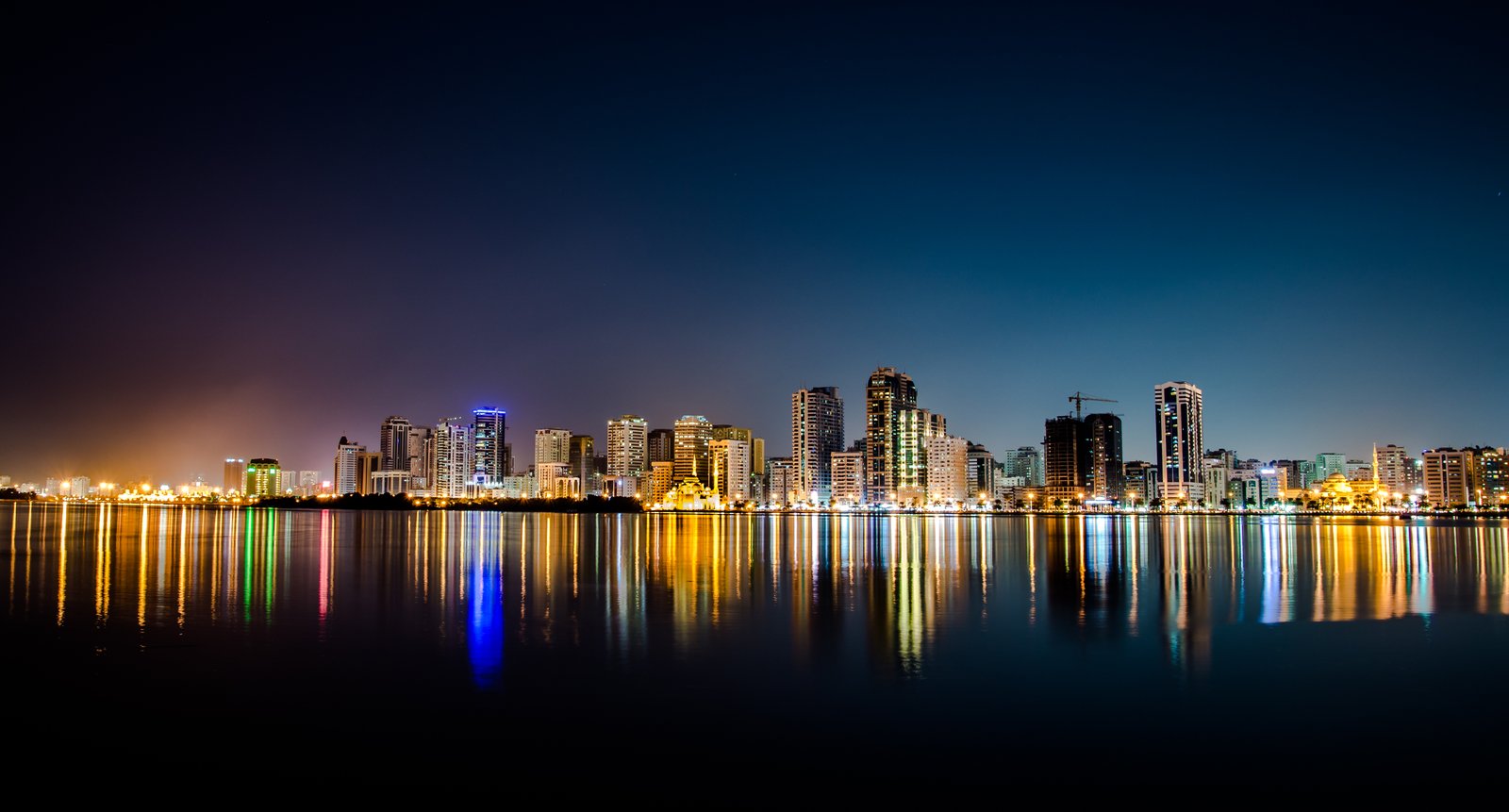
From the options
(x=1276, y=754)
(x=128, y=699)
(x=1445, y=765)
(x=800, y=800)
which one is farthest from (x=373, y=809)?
(x=1445, y=765)

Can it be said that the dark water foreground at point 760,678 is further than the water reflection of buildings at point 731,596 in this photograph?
No

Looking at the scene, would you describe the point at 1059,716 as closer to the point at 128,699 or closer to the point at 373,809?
the point at 373,809

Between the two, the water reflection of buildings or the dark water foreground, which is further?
the water reflection of buildings

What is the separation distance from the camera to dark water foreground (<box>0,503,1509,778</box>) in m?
12.6

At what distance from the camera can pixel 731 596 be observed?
3153cm

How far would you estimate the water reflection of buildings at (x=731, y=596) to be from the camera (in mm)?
22406

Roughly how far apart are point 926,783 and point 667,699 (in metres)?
5.77

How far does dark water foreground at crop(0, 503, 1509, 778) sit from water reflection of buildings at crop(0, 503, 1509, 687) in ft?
0.73

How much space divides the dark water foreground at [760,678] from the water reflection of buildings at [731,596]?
0.73ft

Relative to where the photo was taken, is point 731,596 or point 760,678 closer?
point 760,678

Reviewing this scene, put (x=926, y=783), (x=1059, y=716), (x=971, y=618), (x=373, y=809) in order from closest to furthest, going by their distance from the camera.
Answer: (x=373, y=809)
(x=926, y=783)
(x=1059, y=716)
(x=971, y=618)

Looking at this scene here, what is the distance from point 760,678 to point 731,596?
13.8 metres

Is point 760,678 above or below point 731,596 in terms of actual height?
above

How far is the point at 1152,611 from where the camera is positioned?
27.8 metres
